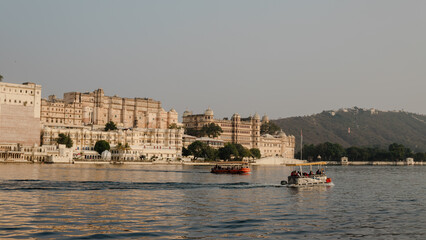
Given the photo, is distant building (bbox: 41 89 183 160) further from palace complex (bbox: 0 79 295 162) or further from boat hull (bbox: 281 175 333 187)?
boat hull (bbox: 281 175 333 187)

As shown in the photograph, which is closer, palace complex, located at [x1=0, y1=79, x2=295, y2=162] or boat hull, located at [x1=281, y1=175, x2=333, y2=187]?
boat hull, located at [x1=281, y1=175, x2=333, y2=187]

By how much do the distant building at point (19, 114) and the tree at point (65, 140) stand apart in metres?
6.30

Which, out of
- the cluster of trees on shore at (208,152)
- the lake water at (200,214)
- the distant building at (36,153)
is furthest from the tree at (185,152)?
the lake water at (200,214)

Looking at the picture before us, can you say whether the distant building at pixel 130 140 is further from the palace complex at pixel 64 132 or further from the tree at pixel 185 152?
the tree at pixel 185 152

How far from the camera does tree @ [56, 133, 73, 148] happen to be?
157500 millimetres

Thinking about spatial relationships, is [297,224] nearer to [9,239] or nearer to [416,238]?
[416,238]

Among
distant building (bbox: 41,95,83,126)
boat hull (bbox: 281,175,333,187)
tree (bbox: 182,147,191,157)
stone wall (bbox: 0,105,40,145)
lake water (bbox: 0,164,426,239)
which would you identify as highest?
distant building (bbox: 41,95,83,126)

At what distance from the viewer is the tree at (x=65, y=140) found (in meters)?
158

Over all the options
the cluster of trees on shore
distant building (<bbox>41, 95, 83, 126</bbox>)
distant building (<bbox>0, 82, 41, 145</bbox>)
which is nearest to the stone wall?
distant building (<bbox>0, 82, 41, 145</bbox>)

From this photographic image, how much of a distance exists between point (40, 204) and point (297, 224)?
1793 cm

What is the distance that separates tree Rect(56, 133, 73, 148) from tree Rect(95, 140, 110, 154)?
25.5ft

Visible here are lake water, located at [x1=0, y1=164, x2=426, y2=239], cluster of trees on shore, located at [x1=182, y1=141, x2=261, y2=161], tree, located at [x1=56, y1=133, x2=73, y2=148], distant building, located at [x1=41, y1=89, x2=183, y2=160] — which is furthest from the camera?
cluster of trees on shore, located at [x1=182, y1=141, x2=261, y2=161]

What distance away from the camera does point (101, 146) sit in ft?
534

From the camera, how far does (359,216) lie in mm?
36250
